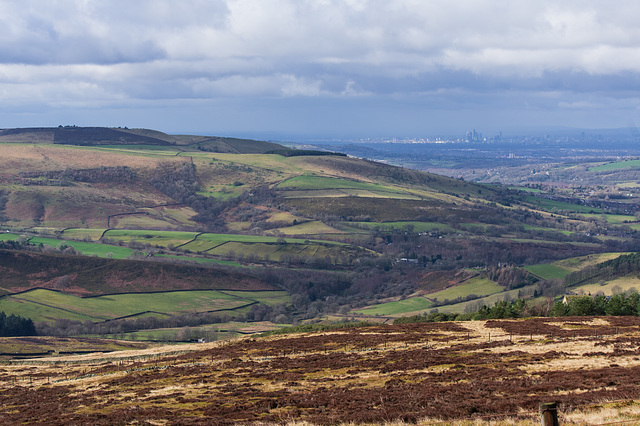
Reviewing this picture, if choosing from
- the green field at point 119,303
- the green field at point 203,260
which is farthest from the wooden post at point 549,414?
the green field at point 203,260

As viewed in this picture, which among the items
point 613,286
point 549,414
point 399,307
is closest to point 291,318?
point 399,307

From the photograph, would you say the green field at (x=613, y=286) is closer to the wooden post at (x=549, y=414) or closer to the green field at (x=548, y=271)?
the green field at (x=548, y=271)

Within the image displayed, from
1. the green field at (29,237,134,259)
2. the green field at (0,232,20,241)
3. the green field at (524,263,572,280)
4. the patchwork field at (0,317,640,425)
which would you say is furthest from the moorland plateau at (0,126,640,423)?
the green field at (524,263,572,280)

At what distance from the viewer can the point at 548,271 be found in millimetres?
174875


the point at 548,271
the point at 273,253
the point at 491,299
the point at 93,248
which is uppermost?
the point at 93,248

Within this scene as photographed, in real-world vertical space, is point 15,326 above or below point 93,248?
below

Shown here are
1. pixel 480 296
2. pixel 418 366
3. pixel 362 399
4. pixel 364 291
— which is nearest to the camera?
pixel 362 399

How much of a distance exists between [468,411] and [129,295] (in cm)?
13493

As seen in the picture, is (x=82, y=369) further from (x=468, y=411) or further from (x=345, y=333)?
(x=468, y=411)

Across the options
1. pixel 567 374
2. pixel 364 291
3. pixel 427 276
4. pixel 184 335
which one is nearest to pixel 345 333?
pixel 567 374

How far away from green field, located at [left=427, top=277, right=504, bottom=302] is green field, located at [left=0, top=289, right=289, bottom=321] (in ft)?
125

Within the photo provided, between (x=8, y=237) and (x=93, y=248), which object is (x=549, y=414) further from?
(x=8, y=237)

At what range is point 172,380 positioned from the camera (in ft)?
145

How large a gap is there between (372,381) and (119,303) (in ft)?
383
